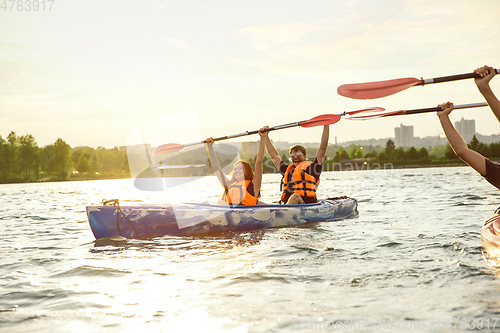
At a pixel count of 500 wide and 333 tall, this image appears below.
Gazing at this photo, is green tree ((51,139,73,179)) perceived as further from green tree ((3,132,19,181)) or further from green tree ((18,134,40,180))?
green tree ((3,132,19,181))

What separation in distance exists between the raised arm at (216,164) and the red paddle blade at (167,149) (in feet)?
3.25

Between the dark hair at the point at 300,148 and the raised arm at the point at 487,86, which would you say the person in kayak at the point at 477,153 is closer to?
the raised arm at the point at 487,86

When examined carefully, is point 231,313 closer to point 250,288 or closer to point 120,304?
point 250,288

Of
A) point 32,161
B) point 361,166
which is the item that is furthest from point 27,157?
point 361,166

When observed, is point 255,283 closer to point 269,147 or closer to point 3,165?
point 269,147

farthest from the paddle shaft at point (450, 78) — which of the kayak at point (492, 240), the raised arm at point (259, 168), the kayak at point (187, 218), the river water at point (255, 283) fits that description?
the kayak at point (187, 218)

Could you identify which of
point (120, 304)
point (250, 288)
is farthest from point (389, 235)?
point (120, 304)

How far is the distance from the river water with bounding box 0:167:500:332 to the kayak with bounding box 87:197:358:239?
25cm

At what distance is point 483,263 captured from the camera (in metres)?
4.22

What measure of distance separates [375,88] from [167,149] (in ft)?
18.5

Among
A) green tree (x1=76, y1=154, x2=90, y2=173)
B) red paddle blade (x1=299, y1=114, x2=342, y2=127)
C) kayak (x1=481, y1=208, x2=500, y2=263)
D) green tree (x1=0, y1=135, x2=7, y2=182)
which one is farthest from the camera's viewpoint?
green tree (x1=76, y1=154, x2=90, y2=173)

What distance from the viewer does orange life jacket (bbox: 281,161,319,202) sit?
26.2 feet

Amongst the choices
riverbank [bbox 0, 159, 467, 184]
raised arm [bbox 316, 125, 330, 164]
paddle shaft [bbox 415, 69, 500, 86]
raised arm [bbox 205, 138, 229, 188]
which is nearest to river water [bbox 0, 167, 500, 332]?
raised arm [bbox 205, 138, 229, 188]

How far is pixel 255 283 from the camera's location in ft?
12.7
